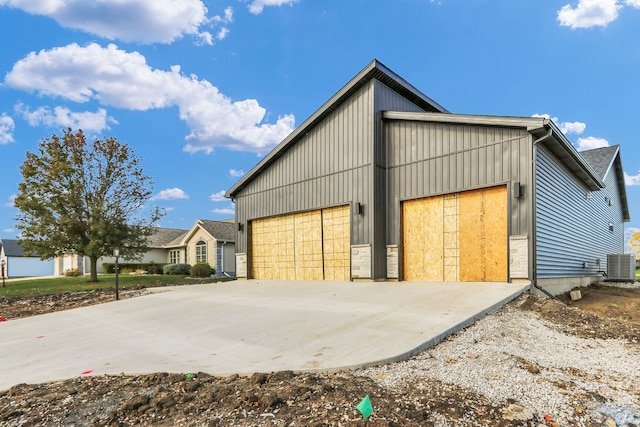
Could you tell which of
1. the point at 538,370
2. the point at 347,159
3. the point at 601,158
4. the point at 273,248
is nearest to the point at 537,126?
the point at 347,159

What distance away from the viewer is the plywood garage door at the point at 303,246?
460 inches

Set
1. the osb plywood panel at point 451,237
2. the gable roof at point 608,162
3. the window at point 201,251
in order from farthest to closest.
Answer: the window at point 201,251 < the gable roof at point 608,162 < the osb plywood panel at point 451,237

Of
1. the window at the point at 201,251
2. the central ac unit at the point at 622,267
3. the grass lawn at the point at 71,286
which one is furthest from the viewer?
the window at the point at 201,251

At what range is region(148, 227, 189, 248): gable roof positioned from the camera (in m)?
31.9

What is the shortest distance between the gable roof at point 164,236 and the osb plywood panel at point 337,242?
22938 mm

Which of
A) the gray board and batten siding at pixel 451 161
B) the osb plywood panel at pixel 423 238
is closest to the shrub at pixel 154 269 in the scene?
the gray board and batten siding at pixel 451 161

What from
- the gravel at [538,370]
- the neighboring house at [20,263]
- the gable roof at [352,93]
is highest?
the gable roof at [352,93]

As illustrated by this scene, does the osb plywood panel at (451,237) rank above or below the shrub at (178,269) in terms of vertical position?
above

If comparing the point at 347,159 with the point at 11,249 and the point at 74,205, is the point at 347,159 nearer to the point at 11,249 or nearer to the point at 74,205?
the point at 74,205

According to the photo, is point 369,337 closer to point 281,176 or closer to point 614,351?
point 614,351

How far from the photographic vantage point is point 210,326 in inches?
249

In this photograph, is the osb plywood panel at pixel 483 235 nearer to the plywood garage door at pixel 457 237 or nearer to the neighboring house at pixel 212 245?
the plywood garage door at pixel 457 237

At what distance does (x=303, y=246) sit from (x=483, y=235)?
241 inches

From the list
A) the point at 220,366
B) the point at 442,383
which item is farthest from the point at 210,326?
the point at 442,383
